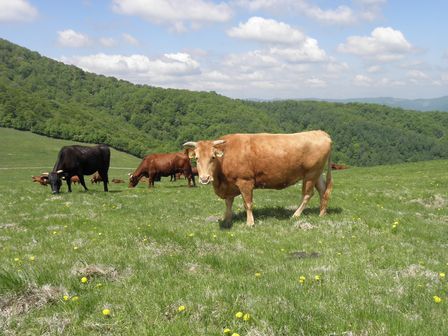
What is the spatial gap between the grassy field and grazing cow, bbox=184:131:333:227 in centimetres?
105

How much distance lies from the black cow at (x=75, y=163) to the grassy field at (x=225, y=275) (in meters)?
8.44

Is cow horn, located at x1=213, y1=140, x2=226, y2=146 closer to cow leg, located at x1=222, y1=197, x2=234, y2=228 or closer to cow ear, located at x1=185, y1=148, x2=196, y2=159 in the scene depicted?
cow ear, located at x1=185, y1=148, x2=196, y2=159

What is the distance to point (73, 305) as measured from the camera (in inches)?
223

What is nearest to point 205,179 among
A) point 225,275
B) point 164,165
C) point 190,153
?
point 190,153

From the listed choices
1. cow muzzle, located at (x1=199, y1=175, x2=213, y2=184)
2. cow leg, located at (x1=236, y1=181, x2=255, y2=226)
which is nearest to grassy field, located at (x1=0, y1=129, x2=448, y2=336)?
cow leg, located at (x1=236, y1=181, x2=255, y2=226)

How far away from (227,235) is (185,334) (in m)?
6.17

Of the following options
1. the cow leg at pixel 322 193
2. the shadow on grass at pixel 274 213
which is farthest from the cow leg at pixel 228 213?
the cow leg at pixel 322 193

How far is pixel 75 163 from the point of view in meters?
24.2

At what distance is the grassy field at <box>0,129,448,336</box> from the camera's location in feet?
16.9

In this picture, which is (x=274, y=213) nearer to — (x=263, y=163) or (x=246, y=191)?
(x=246, y=191)

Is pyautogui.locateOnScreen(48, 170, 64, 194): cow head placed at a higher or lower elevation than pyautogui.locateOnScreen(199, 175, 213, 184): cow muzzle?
lower

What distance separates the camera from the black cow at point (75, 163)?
2320 centimetres

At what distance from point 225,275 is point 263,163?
6708 mm

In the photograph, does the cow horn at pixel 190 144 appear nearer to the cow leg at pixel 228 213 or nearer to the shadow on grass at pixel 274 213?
the cow leg at pixel 228 213
